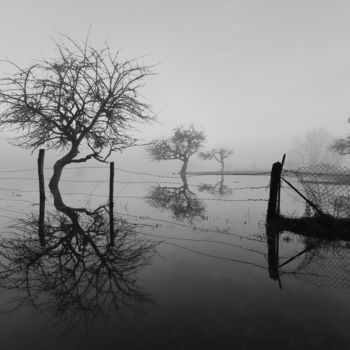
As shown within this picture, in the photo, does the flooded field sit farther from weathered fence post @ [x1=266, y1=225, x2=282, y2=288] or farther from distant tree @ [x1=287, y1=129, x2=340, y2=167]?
distant tree @ [x1=287, y1=129, x2=340, y2=167]

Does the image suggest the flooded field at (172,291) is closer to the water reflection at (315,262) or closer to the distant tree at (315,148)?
the water reflection at (315,262)

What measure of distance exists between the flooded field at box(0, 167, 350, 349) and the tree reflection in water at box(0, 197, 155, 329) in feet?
0.07

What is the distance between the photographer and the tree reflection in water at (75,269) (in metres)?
3.44

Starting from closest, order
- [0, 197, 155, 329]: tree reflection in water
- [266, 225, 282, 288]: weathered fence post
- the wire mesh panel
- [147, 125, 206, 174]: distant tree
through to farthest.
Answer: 1. [0, 197, 155, 329]: tree reflection in water
2. [266, 225, 282, 288]: weathered fence post
3. the wire mesh panel
4. [147, 125, 206, 174]: distant tree

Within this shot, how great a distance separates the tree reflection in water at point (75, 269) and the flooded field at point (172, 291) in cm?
2

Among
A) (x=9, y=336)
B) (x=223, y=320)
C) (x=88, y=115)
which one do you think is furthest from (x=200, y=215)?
(x=88, y=115)

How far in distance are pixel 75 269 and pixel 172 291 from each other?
6.13 ft

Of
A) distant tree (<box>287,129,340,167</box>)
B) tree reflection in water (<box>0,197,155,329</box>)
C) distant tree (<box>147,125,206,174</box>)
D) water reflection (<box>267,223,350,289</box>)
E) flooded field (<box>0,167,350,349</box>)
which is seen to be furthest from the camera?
distant tree (<box>287,129,340,167</box>)

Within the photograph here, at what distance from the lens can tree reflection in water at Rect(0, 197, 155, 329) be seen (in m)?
3.44

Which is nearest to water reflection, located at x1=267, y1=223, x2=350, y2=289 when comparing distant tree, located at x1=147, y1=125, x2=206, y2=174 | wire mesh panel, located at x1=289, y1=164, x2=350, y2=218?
wire mesh panel, located at x1=289, y1=164, x2=350, y2=218

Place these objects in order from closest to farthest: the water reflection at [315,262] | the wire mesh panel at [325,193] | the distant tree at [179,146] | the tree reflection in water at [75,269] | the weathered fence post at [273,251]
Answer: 1. the tree reflection in water at [75,269]
2. the water reflection at [315,262]
3. the weathered fence post at [273,251]
4. the wire mesh panel at [325,193]
5. the distant tree at [179,146]

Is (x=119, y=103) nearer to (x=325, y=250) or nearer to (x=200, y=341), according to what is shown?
(x=325, y=250)

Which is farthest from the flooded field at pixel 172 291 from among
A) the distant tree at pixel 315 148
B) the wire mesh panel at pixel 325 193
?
the distant tree at pixel 315 148

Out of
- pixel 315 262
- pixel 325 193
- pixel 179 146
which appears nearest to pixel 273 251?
pixel 315 262
